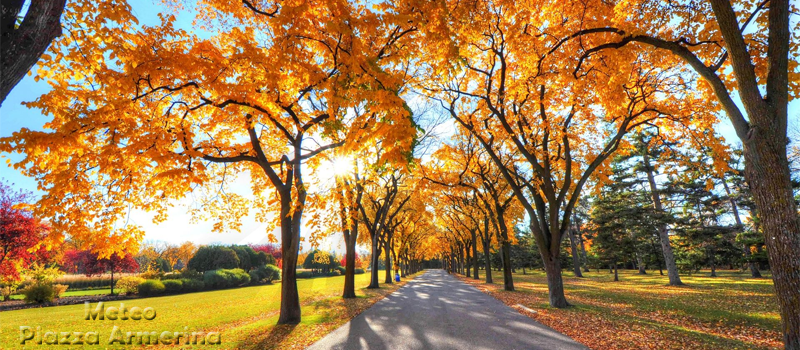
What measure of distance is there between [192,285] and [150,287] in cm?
433

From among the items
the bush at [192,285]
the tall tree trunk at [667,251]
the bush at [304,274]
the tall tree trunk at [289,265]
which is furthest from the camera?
the bush at [304,274]

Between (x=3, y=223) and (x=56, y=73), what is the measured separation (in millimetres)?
19094

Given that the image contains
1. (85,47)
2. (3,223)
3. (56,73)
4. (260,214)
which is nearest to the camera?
(85,47)

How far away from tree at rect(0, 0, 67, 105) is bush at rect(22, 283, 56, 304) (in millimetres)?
25724

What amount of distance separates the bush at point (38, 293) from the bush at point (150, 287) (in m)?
6.18

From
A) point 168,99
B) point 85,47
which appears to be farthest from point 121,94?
point 85,47

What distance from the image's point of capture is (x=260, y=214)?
12.7 metres

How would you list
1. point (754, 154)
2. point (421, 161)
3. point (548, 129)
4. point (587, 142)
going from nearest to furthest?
point (754, 154), point (548, 129), point (587, 142), point (421, 161)

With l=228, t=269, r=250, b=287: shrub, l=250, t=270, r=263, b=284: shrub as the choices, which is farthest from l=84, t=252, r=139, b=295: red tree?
l=250, t=270, r=263, b=284: shrub

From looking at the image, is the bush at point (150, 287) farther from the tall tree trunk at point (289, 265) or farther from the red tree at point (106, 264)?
the tall tree trunk at point (289, 265)

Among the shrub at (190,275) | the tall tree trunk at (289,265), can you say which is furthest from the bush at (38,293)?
the tall tree trunk at (289,265)

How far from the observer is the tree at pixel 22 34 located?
8.74 feet

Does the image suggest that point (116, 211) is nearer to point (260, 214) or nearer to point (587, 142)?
point (260, 214)

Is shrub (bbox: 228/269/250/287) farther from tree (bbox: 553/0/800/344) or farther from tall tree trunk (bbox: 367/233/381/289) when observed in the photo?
tree (bbox: 553/0/800/344)
